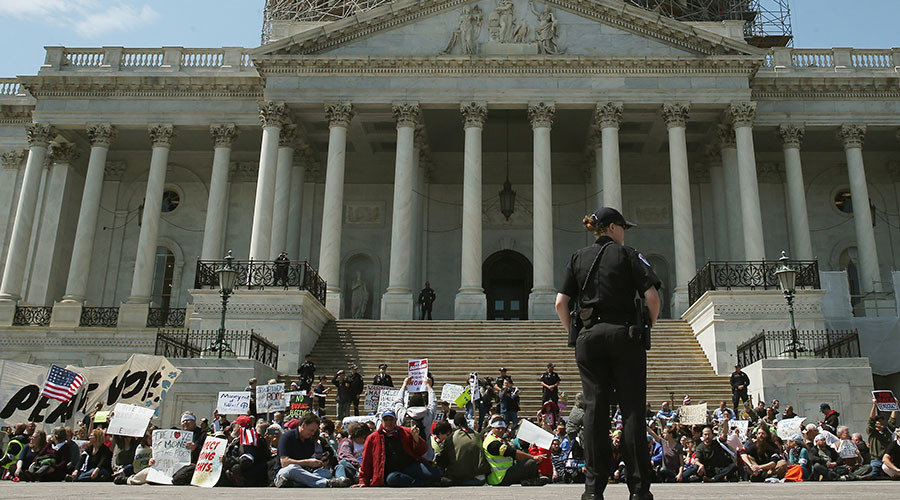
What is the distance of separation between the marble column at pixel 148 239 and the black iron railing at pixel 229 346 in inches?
266

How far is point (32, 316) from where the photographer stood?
110 feet

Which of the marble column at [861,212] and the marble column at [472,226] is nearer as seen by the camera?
the marble column at [472,226]

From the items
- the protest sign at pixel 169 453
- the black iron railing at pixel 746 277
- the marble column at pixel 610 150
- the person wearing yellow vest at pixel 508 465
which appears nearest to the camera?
the person wearing yellow vest at pixel 508 465

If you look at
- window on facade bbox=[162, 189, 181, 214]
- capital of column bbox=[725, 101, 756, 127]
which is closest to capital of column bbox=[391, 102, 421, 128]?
capital of column bbox=[725, 101, 756, 127]

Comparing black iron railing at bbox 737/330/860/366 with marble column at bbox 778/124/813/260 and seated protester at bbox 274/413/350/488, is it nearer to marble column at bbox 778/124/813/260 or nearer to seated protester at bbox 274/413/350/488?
marble column at bbox 778/124/813/260

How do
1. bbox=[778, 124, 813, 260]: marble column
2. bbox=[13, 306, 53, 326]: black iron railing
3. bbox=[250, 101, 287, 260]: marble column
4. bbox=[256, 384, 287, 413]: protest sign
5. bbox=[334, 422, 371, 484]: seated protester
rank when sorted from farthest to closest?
bbox=[778, 124, 813, 260]: marble column, bbox=[13, 306, 53, 326]: black iron railing, bbox=[250, 101, 287, 260]: marble column, bbox=[256, 384, 287, 413]: protest sign, bbox=[334, 422, 371, 484]: seated protester

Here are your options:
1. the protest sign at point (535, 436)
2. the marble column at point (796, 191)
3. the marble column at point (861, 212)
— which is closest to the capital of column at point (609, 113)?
the marble column at point (796, 191)

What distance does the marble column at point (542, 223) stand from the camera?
31.0m

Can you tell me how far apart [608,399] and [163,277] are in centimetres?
3698

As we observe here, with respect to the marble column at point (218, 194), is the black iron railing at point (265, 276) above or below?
below

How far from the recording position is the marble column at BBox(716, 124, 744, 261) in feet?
112

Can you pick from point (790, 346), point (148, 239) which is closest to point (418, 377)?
point (790, 346)

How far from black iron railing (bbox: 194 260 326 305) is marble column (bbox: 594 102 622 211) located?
11.7 metres

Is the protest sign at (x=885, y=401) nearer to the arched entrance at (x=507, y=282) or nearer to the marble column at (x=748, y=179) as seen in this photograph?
the marble column at (x=748, y=179)
